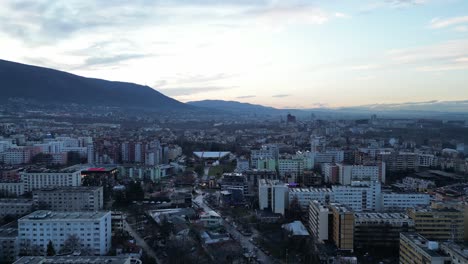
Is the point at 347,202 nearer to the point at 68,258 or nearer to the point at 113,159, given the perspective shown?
the point at 68,258

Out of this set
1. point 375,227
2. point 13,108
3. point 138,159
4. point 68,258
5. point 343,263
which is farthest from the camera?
point 13,108

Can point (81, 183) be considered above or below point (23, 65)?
below

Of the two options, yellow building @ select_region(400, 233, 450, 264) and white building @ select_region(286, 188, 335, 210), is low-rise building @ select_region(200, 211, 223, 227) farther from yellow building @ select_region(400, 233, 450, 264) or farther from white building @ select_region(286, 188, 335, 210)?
yellow building @ select_region(400, 233, 450, 264)

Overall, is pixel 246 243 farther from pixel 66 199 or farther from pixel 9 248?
pixel 66 199

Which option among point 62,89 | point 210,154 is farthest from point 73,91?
point 210,154

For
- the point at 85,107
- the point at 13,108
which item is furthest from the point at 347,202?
the point at 85,107

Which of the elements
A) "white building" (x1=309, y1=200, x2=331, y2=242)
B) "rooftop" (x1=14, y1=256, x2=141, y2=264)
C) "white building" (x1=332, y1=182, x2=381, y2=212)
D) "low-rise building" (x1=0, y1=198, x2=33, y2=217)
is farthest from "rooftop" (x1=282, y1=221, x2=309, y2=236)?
"low-rise building" (x1=0, y1=198, x2=33, y2=217)
